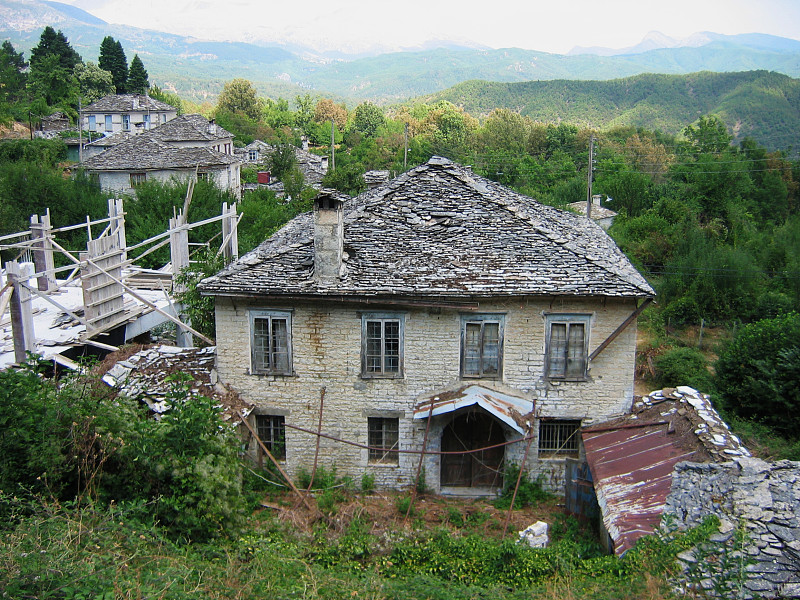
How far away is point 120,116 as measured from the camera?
2410 inches

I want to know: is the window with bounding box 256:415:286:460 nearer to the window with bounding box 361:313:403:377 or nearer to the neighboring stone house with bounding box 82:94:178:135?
the window with bounding box 361:313:403:377

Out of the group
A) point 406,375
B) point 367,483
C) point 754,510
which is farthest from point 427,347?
point 754,510

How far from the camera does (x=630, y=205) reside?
156 ft

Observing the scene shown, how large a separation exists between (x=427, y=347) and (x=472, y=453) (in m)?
2.77

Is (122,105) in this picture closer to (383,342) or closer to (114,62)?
(114,62)

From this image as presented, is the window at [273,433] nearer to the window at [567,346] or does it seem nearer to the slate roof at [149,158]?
the window at [567,346]

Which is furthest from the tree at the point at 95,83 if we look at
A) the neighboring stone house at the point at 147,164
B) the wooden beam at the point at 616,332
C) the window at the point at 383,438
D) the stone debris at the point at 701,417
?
the stone debris at the point at 701,417

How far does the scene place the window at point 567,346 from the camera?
13.7 m

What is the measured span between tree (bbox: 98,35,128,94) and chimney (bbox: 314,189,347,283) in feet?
237

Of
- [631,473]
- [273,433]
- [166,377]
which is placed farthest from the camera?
[273,433]

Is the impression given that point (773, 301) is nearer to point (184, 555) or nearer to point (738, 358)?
point (738, 358)

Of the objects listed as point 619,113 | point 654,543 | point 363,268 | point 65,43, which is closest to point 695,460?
point 654,543

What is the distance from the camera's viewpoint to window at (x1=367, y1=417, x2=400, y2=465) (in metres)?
14.3

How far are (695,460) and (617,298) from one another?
362 cm
